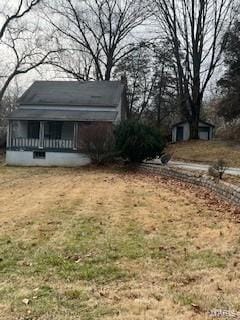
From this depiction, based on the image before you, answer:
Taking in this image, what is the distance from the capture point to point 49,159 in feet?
98.7

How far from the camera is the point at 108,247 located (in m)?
7.48

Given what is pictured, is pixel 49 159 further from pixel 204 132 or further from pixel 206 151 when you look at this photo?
pixel 204 132

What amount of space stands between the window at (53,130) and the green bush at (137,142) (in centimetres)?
897

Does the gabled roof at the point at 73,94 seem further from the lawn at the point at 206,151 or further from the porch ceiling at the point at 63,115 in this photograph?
the lawn at the point at 206,151

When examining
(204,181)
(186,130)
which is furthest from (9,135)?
(186,130)

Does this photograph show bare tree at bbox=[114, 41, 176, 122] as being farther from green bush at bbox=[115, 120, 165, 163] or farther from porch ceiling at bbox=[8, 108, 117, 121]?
green bush at bbox=[115, 120, 165, 163]

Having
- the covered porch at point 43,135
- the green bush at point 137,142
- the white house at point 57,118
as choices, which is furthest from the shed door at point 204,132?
the green bush at point 137,142

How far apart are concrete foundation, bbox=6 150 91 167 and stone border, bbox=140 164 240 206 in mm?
6458

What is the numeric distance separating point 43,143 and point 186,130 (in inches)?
712

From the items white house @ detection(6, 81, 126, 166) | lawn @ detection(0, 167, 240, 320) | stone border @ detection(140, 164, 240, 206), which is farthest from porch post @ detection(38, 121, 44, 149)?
lawn @ detection(0, 167, 240, 320)

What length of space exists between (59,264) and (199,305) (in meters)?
2.33

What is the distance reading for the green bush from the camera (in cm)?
2388

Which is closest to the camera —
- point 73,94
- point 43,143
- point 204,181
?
point 204,181

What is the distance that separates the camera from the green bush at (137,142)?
23.9 metres
